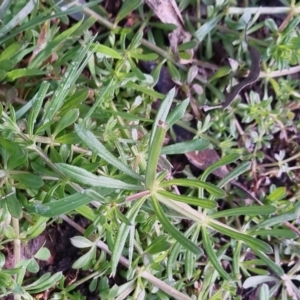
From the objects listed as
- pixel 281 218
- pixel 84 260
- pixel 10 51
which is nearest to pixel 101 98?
pixel 10 51

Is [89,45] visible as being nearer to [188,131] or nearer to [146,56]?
[146,56]

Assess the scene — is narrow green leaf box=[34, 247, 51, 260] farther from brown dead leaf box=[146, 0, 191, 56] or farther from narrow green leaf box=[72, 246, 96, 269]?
brown dead leaf box=[146, 0, 191, 56]

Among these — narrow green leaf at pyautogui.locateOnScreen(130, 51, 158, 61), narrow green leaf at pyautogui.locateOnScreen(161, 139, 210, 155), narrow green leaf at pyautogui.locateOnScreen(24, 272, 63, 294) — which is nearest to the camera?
narrow green leaf at pyautogui.locateOnScreen(161, 139, 210, 155)

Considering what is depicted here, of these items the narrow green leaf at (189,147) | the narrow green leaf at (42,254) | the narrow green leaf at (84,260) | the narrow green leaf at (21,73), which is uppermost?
the narrow green leaf at (21,73)

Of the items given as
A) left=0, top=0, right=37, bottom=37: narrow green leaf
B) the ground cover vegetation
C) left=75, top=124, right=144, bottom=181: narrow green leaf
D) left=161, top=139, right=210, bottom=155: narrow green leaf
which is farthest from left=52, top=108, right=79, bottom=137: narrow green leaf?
left=0, top=0, right=37, bottom=37: narrow green leaf

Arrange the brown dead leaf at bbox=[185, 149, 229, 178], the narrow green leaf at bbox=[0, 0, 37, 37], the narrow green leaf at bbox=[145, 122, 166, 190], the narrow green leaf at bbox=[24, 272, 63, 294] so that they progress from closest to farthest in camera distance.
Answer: the narrow green leaf at bbox=[145, 122, 166, 190] → the narrow green leaf at bbox=[24, 272, 63, 294] → the narrow green leaf at bbox=[0, 0, 37, 37] → the brown dead leaf at bbox=[185, 149, 229, 178]

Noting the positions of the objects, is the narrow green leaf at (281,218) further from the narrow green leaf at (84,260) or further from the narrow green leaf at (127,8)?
the narrow green leaf at (127,8)

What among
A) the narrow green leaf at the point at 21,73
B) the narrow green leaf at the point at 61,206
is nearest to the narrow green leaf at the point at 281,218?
the narrow green leaf at the point at 61,206
